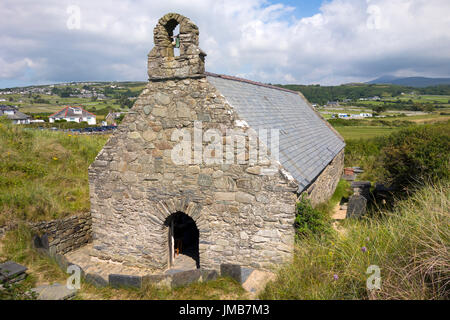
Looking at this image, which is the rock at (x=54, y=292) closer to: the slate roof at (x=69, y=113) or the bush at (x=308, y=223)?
the bush at (x=308, y=223)

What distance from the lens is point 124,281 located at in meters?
5.09

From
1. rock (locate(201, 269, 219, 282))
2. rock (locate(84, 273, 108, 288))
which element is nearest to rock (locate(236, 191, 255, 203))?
rock (locate(201, 269, 219, 282))

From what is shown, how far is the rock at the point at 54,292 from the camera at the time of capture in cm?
461

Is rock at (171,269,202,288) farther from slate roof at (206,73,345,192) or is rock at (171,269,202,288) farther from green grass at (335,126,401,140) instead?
green grass at (335,126,401,140)

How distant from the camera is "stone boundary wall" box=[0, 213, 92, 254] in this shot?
736 cm

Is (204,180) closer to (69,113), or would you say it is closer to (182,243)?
(182,243)

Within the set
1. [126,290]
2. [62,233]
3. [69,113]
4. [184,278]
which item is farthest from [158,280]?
[69,113]

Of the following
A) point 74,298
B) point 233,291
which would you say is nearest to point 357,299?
point 233,291

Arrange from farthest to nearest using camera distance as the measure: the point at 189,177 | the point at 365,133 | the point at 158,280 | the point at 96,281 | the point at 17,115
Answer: the point at 17,115 → the point at 365,133 → the point at 189,177 → the point at 96,281 → the point at 158,280

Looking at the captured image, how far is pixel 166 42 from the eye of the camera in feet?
22.3

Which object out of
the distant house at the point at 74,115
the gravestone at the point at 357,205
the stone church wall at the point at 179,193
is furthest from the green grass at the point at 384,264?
Answer: the distant house at the point at 74,115

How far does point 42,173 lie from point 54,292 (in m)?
6.97

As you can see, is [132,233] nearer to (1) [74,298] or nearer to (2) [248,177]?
(1) [74,298]

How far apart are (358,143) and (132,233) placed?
68.3ft
